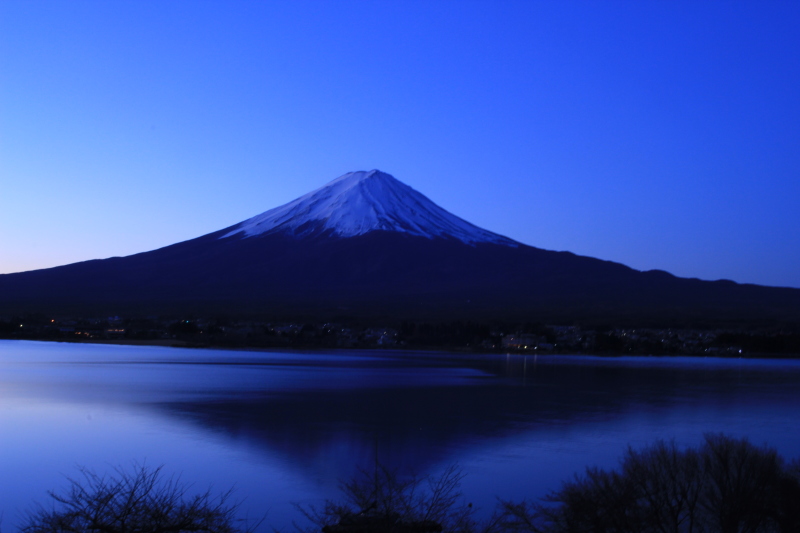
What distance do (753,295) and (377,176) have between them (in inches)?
1815

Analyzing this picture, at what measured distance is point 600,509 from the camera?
7.57 metres

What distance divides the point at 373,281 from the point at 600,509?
2873 inches

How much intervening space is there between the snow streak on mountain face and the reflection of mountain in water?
68.2 metres

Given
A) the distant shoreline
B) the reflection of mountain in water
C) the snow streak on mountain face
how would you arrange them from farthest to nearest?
the snow streak on mountain face → the distant shoreline → the reflection of mountain in water

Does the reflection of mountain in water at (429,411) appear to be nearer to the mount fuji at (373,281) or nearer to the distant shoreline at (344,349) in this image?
the distant shoreline at (344,349)

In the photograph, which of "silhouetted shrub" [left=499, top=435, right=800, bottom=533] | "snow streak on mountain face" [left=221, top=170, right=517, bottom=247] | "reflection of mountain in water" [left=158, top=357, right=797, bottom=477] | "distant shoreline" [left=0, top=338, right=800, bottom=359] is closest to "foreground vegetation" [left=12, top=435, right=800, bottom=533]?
"silhouetted shrub" [left=499, top=435, right=800, bottom=533]

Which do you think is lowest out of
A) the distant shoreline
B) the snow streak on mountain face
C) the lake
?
the lake

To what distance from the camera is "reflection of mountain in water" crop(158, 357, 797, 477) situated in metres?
12.9

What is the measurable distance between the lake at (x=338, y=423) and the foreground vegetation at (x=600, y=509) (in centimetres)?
155

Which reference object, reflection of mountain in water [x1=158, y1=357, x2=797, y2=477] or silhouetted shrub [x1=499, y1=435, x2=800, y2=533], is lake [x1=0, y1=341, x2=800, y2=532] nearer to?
reflection of mountain in water [x1=158, y1=357, x2=797, y2=477]

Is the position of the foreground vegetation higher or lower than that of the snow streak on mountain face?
lower

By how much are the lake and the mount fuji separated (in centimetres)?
3403

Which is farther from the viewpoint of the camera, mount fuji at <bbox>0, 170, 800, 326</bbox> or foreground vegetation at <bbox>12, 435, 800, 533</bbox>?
mount fuji at <bbox>0, 170, 800, 326</bbox>

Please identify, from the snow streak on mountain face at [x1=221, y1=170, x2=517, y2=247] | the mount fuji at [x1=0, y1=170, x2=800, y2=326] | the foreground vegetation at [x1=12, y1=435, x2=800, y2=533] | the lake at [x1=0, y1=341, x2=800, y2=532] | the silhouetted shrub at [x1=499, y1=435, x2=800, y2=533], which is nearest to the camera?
the foreground vegetation at [x1=12, y1=435, x2=800, y2=533]
